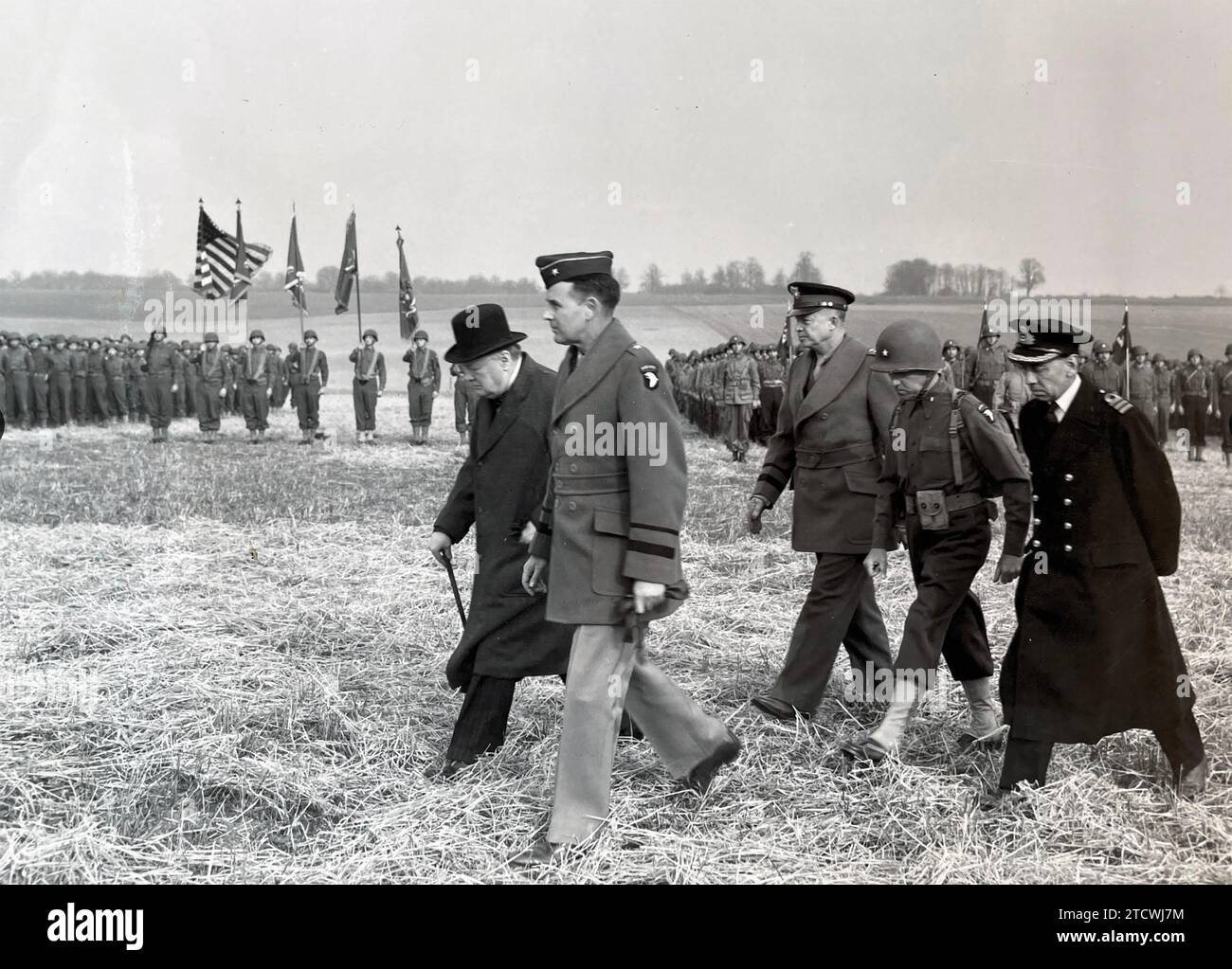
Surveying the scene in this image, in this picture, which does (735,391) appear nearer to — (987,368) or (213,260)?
(987,368)

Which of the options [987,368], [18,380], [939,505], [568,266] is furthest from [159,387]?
[939,505]

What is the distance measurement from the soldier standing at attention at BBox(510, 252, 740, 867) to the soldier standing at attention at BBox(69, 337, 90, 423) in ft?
68.0

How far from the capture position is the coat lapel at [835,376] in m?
5.11

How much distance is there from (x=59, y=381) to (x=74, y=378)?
1.23 feet

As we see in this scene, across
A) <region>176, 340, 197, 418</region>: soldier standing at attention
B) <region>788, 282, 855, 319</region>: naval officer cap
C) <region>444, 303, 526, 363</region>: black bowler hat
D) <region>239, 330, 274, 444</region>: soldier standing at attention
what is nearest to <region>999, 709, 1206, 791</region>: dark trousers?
<region>788, 282, 855, 319</region>: naval officer cap

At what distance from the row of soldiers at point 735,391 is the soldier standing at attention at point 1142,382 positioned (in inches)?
211

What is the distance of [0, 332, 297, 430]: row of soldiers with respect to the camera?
68.7 feet

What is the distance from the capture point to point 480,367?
436 centimetres

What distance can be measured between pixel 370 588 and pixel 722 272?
17064 mm

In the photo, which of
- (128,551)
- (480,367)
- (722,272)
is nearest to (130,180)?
(128,551)

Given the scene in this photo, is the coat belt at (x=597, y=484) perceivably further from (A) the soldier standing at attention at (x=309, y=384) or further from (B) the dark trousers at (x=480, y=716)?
(A) the soldier standing at attention at (x=309, y=384)

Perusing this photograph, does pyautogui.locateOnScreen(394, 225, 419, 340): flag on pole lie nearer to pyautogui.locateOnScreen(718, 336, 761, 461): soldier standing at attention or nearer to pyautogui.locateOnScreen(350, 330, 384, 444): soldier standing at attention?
pyautogui.locateOnScreen(350, 330, 384, 444): soldier standing at attention

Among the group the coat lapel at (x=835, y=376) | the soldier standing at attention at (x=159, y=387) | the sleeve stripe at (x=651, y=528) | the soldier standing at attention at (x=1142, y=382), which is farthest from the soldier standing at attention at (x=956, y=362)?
the sleeve stripe at (x=651, y=528)
